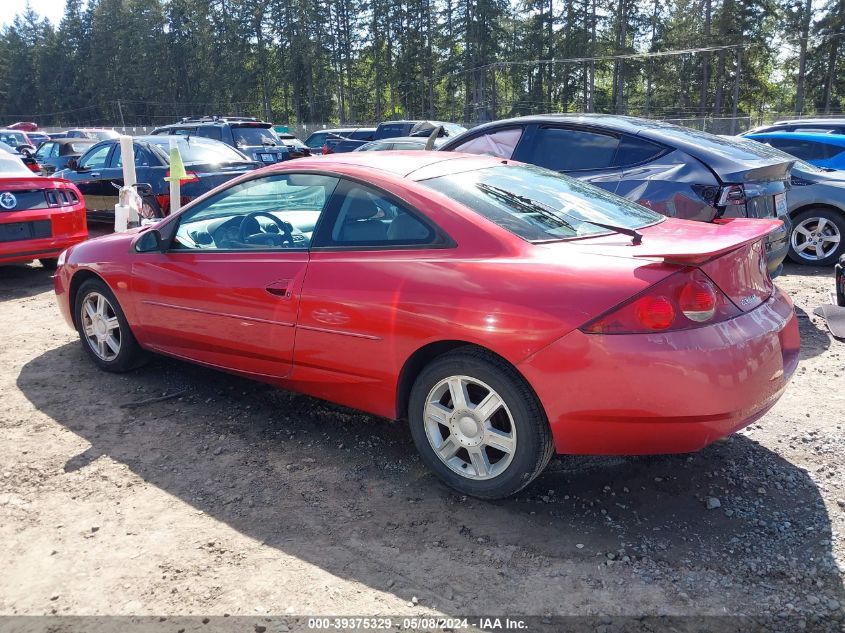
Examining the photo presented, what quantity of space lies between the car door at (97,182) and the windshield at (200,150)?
1.19m

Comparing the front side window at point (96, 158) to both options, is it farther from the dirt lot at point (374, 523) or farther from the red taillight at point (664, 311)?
the red taillight at point (664, 311)

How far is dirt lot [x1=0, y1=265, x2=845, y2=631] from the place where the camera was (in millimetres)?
2420

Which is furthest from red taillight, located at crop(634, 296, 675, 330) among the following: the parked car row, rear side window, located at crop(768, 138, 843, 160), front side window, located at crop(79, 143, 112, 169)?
front side window, located at crop(79, 143, 112, 169)

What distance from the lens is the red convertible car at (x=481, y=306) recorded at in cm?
258

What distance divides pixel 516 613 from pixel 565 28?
5645 cm

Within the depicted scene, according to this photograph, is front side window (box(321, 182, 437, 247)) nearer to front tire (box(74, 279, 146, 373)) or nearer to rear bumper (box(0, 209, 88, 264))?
front tire (box(74, 279, 146, 373))

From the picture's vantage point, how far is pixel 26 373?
485cm

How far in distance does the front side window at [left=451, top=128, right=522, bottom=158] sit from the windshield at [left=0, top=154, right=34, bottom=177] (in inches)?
206

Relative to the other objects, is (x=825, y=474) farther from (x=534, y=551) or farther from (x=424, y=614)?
(x=424, y=614)

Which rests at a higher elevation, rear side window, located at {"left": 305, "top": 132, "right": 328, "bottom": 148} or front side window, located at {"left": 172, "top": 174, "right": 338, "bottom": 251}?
rear side window, located at {"left": 305, "top": 132, "right": 328, "bottom": 148}

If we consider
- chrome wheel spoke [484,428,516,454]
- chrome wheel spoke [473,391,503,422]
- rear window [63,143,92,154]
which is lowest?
chrome wheel spoke [484,428,516,454]

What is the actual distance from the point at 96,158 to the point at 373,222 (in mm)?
9874

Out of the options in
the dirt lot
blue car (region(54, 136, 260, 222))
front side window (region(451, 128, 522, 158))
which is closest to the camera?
the dirt lot

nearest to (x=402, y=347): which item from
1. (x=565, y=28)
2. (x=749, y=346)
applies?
(x=749, y=346)
